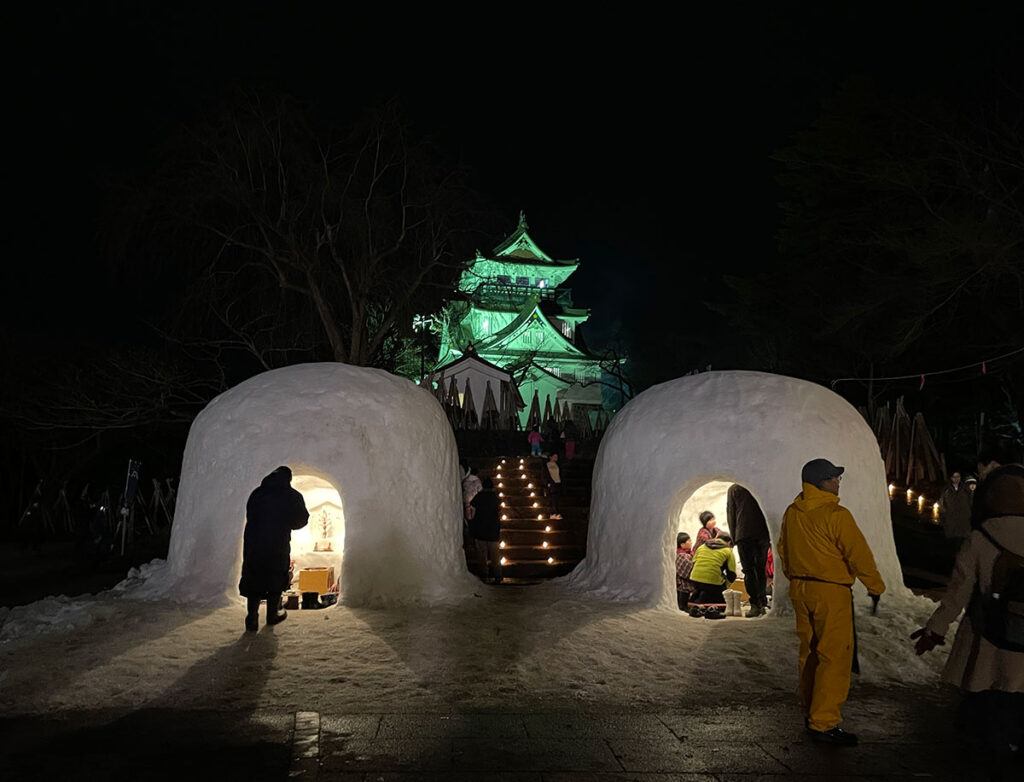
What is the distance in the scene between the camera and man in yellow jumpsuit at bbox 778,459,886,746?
175 inches

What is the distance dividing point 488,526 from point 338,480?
9.69 feet

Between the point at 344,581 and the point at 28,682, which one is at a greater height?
the point at 344,581

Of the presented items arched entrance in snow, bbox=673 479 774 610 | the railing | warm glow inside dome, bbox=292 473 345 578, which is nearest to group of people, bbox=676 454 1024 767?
arched entrance in snow, bbox=673 479 774 610

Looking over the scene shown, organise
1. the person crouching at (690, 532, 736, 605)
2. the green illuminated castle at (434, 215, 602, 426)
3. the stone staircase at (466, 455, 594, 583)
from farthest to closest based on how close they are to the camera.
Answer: the green illuminated castle at (434, 215, 602, 426), the stone staircase at (466, 455, 594, 583), the person crouching at (690, 532, 736, 605)

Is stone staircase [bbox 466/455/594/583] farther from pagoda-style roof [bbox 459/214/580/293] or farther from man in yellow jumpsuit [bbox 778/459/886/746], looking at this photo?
pagoda-style roof [bbox 459/214/580/293]

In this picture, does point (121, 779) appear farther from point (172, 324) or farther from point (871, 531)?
point (172, 324)

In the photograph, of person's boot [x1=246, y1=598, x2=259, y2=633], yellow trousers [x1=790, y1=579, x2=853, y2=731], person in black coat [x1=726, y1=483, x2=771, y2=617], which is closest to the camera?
yellow trousers [x1=790, y1=579, x2=853, y2=731]

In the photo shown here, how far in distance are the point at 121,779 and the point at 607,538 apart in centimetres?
621

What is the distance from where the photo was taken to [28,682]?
5.52 m

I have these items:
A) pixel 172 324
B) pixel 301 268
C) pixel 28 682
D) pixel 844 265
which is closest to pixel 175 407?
pixel 172 324

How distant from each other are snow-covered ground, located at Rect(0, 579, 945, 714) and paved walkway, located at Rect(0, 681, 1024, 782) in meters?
0.35

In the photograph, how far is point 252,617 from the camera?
7105 mm

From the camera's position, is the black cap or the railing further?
the railing

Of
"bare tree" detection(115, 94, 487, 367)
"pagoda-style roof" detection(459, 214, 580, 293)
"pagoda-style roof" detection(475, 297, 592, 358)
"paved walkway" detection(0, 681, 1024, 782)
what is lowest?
"paved walkway" detection(0, 681, 1024, 782)
